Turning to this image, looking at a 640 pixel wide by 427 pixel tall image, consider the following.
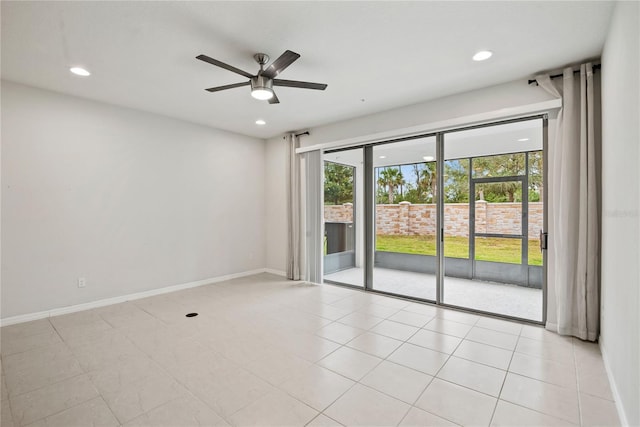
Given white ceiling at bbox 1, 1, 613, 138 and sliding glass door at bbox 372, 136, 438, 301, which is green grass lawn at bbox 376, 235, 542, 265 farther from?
white ceiling at bbox 1, 1, 613, 138

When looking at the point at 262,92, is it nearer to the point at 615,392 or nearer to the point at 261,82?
the point at 261,82

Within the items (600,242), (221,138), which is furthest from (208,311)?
(600,242)

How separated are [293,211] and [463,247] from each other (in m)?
3.16

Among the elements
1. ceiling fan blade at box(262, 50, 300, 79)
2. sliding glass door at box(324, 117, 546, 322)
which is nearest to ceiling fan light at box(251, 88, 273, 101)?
ceiling fan blade at box(262, 50, 300, 79)

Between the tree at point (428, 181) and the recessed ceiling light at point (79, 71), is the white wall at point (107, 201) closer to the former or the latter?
the recessed ceiling light at point (79, 71)

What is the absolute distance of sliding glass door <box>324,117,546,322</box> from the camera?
463cm

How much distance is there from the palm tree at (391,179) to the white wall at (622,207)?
2.83m

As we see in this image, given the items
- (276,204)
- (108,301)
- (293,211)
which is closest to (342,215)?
(293,211)

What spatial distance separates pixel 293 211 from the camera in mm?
5555

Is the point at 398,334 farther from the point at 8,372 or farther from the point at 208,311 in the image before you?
the point at 8,372

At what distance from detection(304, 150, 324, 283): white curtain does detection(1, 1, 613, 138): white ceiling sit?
1.63 metres

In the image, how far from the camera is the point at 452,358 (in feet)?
8.59

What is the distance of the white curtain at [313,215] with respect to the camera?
5293mm

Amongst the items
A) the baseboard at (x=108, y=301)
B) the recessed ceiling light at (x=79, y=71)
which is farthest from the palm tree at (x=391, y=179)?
the recessed ceiling light at (x=79, y=71)
